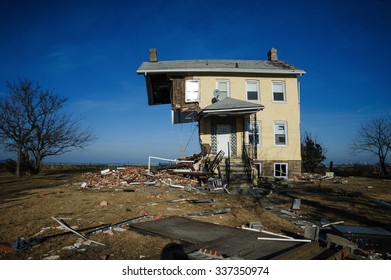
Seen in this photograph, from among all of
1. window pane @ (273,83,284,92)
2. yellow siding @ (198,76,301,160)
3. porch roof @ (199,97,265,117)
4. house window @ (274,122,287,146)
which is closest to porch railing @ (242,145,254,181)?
yellow siding @ (198,76,301,160)

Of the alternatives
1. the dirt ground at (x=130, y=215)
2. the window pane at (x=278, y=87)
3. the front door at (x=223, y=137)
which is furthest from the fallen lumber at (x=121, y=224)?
the window pane at (x=278, y=87)

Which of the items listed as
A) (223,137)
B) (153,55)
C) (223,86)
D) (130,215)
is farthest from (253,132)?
(130,215)

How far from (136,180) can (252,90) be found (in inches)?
361

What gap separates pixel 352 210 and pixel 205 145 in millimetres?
8624

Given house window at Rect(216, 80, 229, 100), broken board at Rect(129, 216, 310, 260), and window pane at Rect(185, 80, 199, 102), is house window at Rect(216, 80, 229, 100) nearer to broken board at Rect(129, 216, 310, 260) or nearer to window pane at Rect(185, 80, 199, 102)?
window pane at Rect(185, 80, 199, 102)

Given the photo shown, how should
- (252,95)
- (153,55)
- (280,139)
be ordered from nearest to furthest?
1. (280,139)
2. (252,95)
3. (153,55)

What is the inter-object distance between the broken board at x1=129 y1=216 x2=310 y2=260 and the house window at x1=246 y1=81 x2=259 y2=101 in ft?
39.1

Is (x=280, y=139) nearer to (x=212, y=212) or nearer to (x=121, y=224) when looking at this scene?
(x=212, y=212)

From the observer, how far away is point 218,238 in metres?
4.16

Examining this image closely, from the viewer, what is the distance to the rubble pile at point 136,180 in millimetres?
11086

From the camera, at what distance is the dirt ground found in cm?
373

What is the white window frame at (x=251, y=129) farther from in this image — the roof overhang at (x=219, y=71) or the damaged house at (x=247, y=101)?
the roof overhang at (x=219, y=71)

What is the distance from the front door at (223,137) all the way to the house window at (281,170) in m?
3.36
